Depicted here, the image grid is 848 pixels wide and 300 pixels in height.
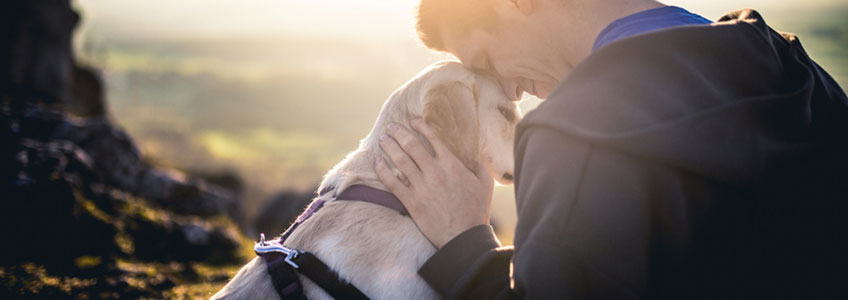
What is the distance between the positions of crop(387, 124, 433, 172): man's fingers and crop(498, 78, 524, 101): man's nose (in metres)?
0.69

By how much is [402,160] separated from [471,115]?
505 mm

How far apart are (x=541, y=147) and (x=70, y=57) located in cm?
1302

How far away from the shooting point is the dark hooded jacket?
1.35m

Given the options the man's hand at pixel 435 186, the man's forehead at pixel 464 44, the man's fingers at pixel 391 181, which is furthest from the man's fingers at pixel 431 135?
the man's forehead at pixel 464 44

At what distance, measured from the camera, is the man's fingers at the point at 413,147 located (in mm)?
2514

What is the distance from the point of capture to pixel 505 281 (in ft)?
6.32

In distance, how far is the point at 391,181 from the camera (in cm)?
249

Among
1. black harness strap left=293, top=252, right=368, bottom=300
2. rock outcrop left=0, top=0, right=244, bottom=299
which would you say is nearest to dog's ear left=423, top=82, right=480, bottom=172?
black harness strap left=293, top=252, right=368, bottom=300

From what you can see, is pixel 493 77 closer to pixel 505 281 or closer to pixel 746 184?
pixel 505 281

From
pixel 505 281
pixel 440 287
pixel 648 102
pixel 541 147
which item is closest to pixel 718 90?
pixel 648 102

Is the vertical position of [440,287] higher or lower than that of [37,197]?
lower

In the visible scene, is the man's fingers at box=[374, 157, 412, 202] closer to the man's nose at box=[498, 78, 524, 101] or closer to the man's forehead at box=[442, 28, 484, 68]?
the man's forehead at box=[442, 28, 484, 68]

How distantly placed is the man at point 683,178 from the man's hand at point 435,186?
2.60 feet

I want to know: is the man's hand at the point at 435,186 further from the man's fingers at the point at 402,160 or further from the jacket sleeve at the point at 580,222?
the jacket sleeve at the point at 580,222
